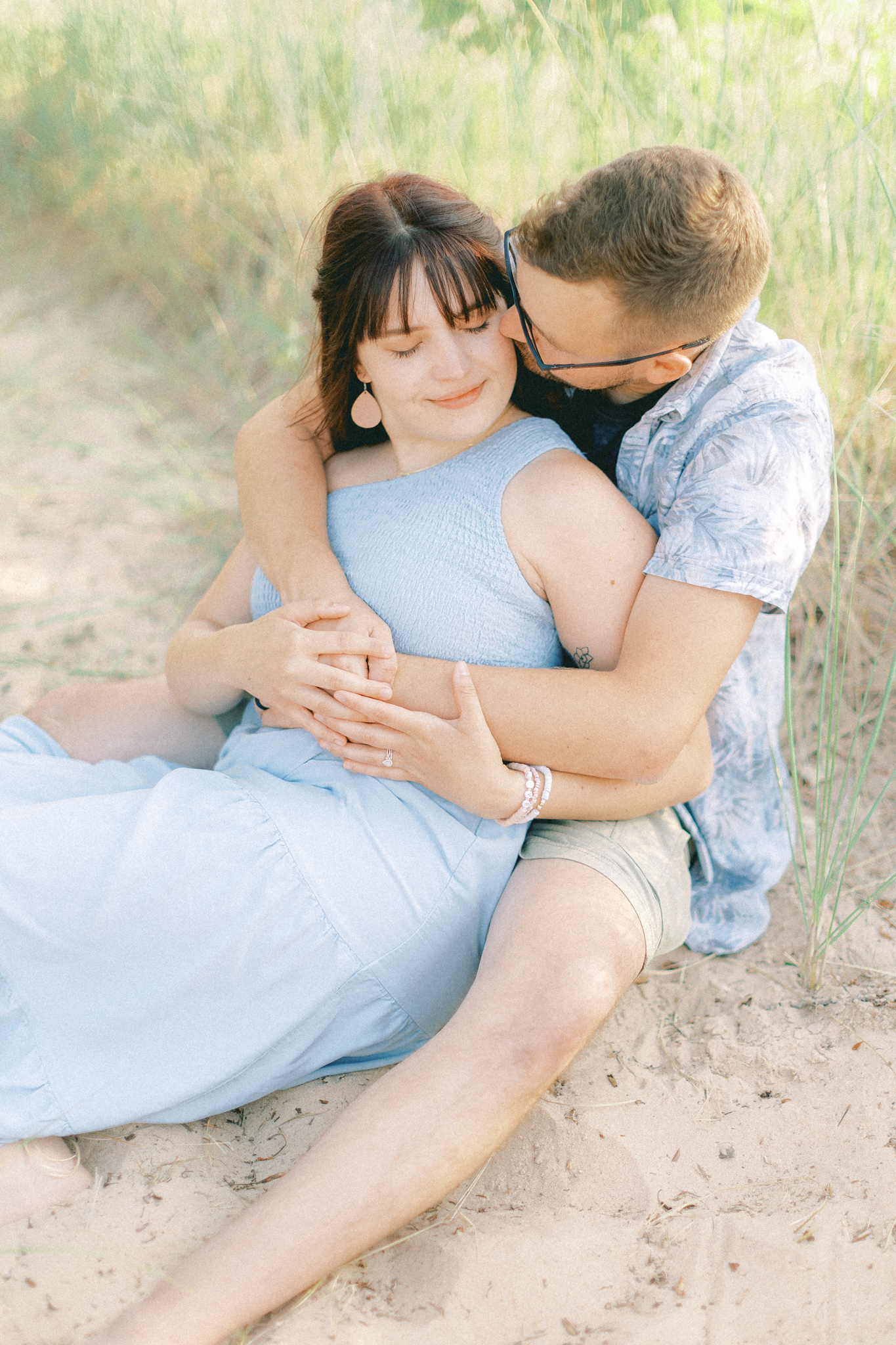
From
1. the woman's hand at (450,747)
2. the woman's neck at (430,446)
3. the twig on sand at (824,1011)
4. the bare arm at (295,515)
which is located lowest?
the twig on sand at (824,1011)

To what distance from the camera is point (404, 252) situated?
1591 mm

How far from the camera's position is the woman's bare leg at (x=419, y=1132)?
1.28 meters

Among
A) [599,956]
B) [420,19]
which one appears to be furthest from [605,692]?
[420,19]

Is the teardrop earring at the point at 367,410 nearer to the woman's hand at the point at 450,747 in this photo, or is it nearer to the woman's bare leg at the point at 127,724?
the woman's hand at the point at 450,747

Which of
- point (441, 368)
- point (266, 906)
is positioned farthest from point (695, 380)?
point (266, 906)

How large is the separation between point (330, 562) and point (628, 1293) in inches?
46.5

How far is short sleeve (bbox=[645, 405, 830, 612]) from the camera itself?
146cm

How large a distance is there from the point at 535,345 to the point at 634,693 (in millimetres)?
559

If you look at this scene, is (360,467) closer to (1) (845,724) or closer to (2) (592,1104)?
(2) (592,1104)

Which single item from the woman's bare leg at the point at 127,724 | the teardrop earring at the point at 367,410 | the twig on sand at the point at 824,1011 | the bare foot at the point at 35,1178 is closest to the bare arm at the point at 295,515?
the teardrop earring at the point at 367,410

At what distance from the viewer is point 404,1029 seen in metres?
1.64

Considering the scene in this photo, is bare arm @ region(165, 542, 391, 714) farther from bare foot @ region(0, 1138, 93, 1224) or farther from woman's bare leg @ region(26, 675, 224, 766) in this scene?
bare foot @ region(0, 1138, 93, 1224)

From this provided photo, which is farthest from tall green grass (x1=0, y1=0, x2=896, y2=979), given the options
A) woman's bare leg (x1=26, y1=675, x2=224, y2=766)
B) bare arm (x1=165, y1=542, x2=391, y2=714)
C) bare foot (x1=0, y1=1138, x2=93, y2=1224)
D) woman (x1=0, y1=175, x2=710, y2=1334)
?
bare foot (x1=0, y1=1138, x2=93, y2=1224)

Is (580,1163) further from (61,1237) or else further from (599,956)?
(61,1237)
